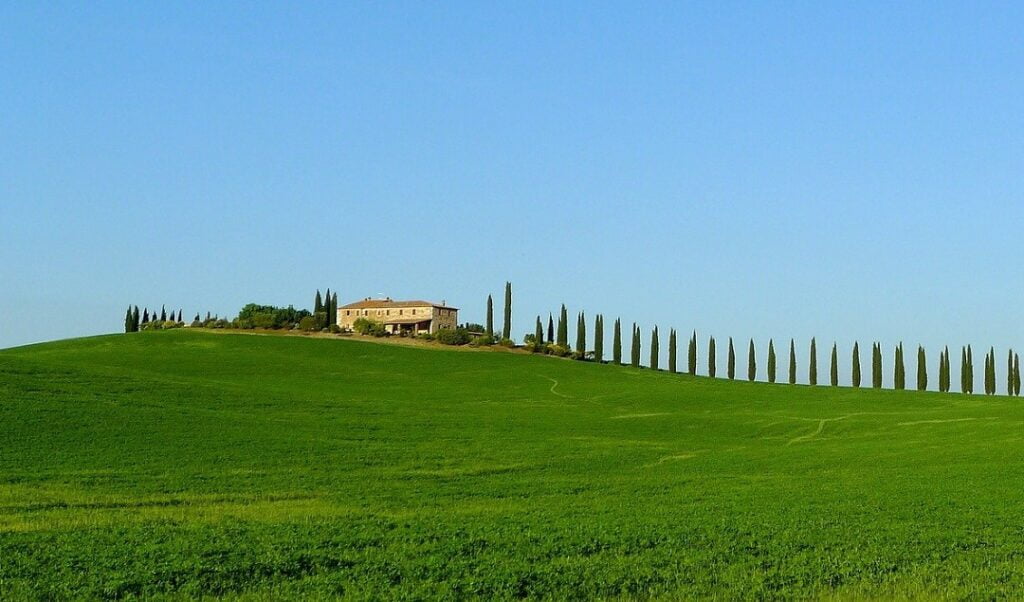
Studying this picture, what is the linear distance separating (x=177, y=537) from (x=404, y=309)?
413 feet

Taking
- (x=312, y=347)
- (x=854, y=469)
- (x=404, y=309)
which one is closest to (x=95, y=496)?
(x=854, y=469)

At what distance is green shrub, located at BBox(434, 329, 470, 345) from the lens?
110m

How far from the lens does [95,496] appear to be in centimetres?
2667

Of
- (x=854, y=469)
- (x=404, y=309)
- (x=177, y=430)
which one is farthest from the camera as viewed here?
(x=404, y=309)

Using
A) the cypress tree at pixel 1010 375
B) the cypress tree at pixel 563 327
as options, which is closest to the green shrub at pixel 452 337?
the cypress tree at pixel 563 327

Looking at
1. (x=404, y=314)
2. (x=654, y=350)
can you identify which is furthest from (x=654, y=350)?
(x=404, y=314)

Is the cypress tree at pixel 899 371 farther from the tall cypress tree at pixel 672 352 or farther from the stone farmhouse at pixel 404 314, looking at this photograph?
the stone farmhouse at pixel 404 314

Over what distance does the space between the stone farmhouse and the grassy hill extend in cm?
7192

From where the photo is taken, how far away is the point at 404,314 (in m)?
144

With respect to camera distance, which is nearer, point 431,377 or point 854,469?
point 854,469

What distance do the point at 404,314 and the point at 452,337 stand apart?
35.6 meters

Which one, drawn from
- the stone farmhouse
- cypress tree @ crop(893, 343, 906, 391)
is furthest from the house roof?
cypress tree @ crop(893, 343, 906, 391)

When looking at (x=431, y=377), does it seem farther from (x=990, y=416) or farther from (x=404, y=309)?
(x=404, y=309)

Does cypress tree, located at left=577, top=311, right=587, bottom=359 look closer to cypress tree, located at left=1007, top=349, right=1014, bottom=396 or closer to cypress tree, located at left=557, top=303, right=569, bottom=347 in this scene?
cypress tree, located at left=557, top=303, right=569, bottom=347
